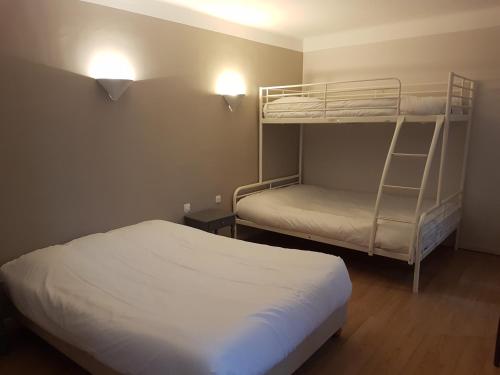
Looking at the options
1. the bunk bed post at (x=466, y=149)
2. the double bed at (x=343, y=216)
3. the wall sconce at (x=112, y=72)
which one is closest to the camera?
the wall sconce at (x=112, y=72)

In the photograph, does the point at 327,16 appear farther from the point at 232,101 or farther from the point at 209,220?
the point at 209,220

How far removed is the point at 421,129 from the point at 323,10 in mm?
1796

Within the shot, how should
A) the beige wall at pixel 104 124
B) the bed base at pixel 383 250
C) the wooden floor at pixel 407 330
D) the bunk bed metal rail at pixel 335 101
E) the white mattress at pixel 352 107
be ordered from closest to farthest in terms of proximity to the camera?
the wooden floor at pixel 407 330 < the beige wall at pixel 104 124 < the bed base at pixel 383 250 < the white mattress at pixel 352 107 < the bunk bed metal rail at pixel 335 101

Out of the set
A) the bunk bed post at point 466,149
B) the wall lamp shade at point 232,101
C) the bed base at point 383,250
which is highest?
the wall lamp shade at point 232,101

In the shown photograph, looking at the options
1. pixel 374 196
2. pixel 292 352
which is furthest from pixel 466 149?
pixel 292 352

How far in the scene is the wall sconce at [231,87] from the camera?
4.17m

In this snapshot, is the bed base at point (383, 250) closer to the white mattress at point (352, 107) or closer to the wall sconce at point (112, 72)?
the white mattress at point (352, 107)

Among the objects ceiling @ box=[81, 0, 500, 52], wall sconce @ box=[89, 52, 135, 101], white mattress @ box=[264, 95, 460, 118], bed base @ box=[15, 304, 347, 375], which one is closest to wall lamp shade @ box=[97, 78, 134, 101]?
wall sconce @ box=[89, 52, 135, 101]

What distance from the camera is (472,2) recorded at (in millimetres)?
3625

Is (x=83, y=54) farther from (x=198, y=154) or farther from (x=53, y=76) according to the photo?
(x=198, y=154)

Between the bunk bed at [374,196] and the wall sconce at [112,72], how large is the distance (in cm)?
180

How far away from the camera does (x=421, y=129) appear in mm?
4430

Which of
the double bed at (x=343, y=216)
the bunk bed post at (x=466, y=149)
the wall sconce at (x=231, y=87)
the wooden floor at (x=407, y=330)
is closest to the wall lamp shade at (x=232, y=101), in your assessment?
the wall sconce at (x=231, y=87)

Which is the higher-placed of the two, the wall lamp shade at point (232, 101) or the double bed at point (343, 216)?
the wall lamp shade at point (232, 101)
